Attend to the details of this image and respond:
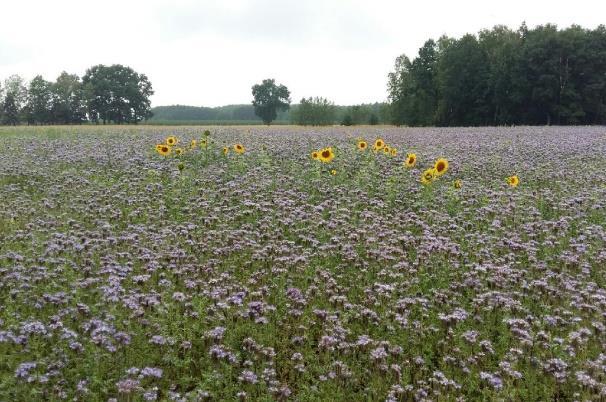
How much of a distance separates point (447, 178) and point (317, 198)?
12.0ft

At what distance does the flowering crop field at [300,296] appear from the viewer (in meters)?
4.74

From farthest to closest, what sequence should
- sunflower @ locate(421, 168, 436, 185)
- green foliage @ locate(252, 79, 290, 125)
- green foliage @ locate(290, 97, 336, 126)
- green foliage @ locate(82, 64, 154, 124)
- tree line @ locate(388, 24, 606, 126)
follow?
green foliage @ locate(252, 79, 290, 125) < green foliage @ locate(82, 64, 154, 124) < green foliage @ locate(290, 97, 336, 126) < tree line @ locate(388, 24, 606, 126) < sunflower @ locate(421, 168, 436, 185)

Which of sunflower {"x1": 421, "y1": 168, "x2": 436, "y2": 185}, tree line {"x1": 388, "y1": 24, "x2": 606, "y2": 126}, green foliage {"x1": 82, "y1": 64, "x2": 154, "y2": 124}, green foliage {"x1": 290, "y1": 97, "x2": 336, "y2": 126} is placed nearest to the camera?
sunflower {"x1": 421, "y1": 168, "x2": 436, "y2": 185}

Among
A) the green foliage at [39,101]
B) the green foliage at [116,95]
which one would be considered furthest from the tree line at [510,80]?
the green foliage at [39,101]

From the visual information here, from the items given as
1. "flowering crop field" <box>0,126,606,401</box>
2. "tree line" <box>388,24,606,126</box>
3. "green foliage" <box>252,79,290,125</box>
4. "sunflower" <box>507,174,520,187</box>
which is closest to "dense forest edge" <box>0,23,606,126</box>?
"tree line" <box>388,24,606,126</box>

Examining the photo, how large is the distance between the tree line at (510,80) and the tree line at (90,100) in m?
48.7

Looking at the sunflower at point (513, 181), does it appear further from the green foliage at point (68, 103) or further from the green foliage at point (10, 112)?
the green foliage at point (10, 112)

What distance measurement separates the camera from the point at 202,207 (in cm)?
917

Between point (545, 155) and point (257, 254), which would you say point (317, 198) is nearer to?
point (257, 254)

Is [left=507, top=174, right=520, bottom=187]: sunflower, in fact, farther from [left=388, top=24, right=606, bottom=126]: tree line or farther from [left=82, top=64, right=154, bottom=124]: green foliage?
[left=82, top=64, right=154, bottom=124]: green foliage

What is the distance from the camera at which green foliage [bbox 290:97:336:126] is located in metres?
83.1

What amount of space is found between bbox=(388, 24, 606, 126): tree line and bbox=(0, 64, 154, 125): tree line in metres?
48.7

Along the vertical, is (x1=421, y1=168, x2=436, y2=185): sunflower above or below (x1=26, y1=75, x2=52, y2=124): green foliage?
below

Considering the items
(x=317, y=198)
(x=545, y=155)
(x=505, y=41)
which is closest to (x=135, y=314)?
(x=317, y=198)
